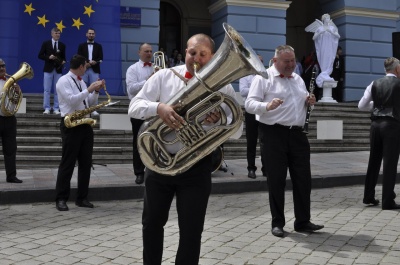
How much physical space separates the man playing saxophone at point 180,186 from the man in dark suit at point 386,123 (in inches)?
158

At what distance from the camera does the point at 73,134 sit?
7766mm

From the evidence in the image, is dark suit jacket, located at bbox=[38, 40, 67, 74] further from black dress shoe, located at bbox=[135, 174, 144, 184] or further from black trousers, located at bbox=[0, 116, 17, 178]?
black dress shoe, located at bbox=[135, 174, 144, 184]

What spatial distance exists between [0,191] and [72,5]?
8232 mm

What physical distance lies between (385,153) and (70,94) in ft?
13.2

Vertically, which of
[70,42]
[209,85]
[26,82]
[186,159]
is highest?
[70,42]

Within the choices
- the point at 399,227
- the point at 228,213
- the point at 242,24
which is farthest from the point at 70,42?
the point at 399,227

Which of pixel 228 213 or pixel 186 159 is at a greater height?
pixel 186 159

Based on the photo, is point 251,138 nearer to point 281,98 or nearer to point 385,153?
point 385,153

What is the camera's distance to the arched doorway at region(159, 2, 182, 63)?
892 inches

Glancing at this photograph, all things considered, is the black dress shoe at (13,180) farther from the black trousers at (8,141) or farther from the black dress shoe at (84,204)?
the black dress shoe at (84,204)

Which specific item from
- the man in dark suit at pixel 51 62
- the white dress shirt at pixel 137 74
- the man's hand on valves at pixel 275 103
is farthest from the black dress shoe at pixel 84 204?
the man in dark suit at pixel 51 62

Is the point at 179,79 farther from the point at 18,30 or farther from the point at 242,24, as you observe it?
the point at 242,24

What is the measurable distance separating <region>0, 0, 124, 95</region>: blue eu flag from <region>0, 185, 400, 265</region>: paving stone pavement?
755 cm

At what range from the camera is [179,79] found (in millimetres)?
4258
